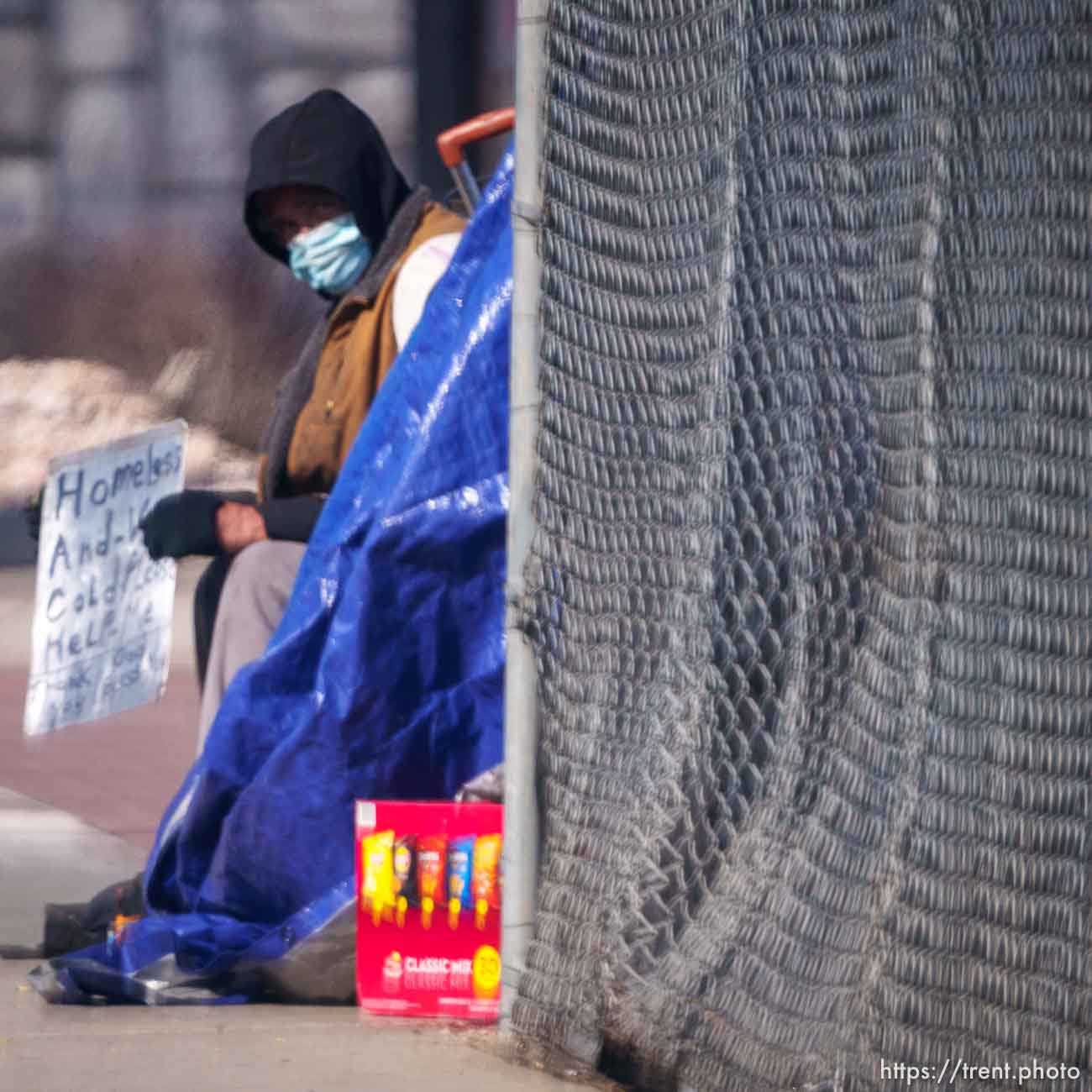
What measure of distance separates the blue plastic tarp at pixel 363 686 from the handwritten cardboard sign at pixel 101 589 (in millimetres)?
520

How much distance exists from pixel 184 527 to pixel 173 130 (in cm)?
635

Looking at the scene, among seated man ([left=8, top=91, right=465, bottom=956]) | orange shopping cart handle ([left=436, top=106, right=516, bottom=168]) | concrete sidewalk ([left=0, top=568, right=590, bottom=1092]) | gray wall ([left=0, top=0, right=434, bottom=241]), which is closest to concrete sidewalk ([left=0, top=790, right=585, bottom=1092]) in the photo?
concrete sidewalk ([left=0, top=568, right=590, bottom=1092])

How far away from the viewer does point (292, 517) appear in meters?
4.39

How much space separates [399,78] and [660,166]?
23.6 feet

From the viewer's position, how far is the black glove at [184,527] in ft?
14.4

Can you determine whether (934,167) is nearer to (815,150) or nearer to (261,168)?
(815,150)

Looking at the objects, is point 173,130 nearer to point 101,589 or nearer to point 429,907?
point 101,589

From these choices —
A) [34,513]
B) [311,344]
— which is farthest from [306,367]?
[34,513]

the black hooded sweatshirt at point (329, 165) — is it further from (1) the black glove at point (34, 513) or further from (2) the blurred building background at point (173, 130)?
(2) the blurred building background at point (173, 130)

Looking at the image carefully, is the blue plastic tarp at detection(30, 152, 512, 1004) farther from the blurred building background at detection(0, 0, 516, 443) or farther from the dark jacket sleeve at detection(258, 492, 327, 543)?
the blurred building background at detection(0, 0, 516, 443)

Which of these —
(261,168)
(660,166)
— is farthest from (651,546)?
(261,168)

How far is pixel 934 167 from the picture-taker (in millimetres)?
2871

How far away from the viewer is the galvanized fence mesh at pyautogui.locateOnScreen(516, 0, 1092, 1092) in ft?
9.00

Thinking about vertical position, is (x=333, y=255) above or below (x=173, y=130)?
below
